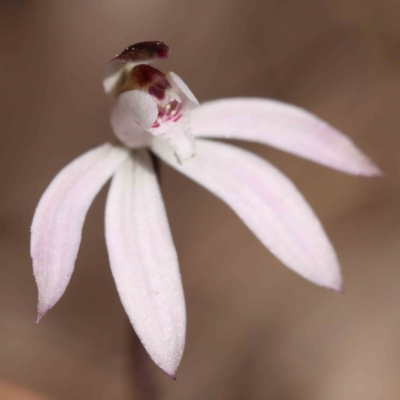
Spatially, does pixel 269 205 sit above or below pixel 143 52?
below

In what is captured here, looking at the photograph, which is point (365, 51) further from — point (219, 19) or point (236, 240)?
point (236, 240)

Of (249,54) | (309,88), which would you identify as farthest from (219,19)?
(309,88)

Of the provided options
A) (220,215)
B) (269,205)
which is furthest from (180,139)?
(220,215)

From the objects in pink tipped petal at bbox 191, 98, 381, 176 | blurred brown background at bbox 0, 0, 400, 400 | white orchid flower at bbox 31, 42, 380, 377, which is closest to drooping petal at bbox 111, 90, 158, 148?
white orchid flower at bbox 31, 42, 380, 377

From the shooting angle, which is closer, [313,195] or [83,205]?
[83,205]

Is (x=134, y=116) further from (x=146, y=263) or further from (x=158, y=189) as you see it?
(x=146, y=263)

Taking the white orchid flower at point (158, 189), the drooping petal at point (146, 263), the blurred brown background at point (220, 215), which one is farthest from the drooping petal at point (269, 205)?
the blurred brown background at point (220, 215)
